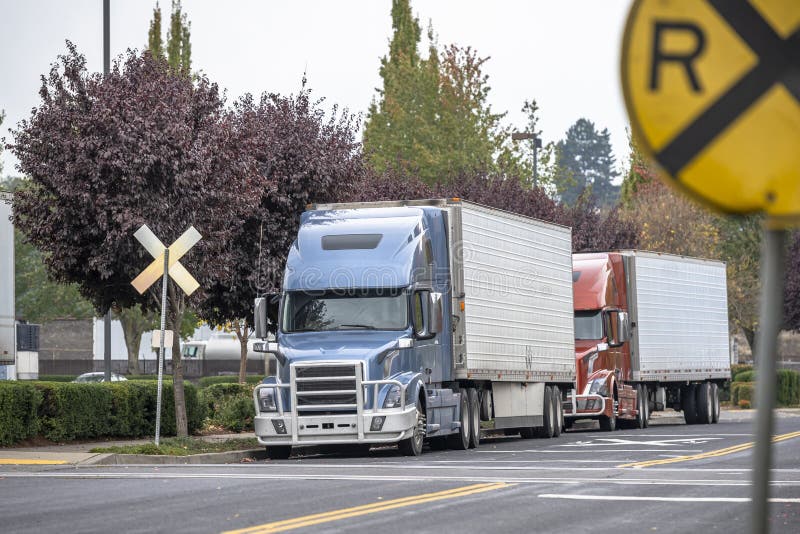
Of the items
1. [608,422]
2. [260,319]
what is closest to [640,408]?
[608,422]

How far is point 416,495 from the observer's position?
13.9 metres

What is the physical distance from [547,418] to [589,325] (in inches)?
160

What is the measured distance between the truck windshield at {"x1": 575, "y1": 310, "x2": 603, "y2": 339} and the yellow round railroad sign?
28.6m

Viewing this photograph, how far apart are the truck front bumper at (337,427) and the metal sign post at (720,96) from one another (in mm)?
17352

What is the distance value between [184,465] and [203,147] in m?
6.26

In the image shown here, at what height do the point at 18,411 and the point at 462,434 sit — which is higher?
the point at 18,411

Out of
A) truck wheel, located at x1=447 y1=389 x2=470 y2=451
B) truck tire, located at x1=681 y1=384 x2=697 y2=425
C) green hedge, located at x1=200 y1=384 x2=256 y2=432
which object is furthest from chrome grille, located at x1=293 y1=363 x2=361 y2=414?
truck tire, located at x1=681 y1=384 x2=697 y2=425

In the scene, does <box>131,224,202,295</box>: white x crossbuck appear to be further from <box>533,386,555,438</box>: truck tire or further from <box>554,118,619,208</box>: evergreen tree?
<box>554,118,619,208</box>: evergreen tree

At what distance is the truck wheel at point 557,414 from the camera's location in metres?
29.6

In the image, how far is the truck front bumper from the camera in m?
21.3

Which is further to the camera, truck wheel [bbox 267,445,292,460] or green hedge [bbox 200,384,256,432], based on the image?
green hedge [bbox 200,384,256,432]

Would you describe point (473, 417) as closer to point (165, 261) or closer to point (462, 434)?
point (462, 434)

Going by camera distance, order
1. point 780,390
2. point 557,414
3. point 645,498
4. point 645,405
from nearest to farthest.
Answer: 1. point 645,498
2. point 557,414
3. point 645,405
4. point 780,390

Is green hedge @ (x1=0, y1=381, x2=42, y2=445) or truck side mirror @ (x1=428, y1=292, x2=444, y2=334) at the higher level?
truck side mirror @ (x1=428, y1=292, x2=444, y2=334)
